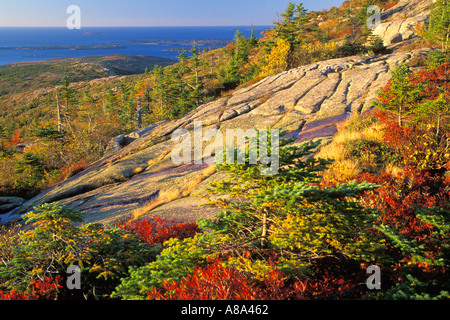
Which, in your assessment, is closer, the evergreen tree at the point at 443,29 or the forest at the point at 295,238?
the forest at the point at 295,238

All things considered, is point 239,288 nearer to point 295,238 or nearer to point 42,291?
point 295,238

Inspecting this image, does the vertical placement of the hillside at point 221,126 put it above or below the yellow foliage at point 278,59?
below

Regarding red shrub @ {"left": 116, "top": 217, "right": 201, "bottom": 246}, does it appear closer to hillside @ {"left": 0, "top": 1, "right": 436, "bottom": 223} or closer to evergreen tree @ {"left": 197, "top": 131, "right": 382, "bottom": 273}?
hillside @ {"left": 0, "top": 1, "right": 436, "bottom": 223}

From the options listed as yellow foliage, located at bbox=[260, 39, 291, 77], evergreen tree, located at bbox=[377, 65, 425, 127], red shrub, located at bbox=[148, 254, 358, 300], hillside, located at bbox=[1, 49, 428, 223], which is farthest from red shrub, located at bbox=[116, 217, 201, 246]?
yellow foliage, located at bbox=[260, 39, 291, 77]

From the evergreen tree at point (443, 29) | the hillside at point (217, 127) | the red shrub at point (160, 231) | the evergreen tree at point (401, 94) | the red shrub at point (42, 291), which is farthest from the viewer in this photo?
the evergreen tree at point (443, 29)

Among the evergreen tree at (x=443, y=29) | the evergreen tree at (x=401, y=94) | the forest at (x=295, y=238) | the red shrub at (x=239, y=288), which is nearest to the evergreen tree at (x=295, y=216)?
the forest at (x=295, y=238)

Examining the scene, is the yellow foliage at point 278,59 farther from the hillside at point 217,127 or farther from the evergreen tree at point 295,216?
the evergreen tree at point 295,216

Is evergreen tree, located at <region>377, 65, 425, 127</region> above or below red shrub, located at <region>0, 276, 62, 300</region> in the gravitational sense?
above

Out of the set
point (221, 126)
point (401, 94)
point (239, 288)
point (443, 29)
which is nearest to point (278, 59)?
point (443, 29)

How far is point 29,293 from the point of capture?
3855 millimetres

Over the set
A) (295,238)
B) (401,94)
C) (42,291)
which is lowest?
(42,291)
